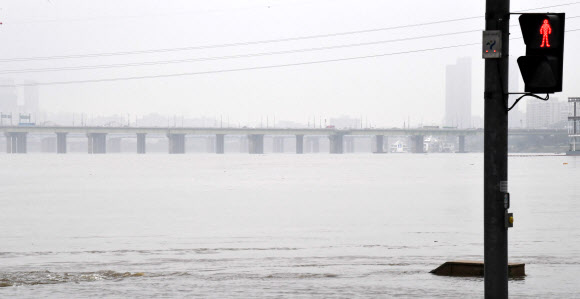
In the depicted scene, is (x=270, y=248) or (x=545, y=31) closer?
(x=545, y=31)

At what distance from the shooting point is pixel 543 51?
12375 mm

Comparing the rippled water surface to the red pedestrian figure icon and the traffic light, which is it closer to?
the traffic light

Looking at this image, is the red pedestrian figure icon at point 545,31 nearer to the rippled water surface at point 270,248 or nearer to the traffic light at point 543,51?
the traffic light at point 543,51

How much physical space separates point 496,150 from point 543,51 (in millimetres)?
1619

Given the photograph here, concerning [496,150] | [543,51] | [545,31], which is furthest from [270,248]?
[545,31]

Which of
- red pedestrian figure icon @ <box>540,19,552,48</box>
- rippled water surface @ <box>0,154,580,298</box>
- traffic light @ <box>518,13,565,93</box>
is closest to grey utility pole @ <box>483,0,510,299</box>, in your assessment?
traffic light @ <box>518,13,565,93</box>

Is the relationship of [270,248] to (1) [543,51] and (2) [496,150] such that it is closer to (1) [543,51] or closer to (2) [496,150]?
(2) [496,150]

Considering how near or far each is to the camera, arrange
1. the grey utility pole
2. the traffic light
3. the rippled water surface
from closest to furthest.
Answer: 1. the traffic light
2. the grey utility pole
3. the rippled water surface

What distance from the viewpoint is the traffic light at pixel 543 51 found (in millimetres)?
12289

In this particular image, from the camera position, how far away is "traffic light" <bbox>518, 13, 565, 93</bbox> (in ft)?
40.3

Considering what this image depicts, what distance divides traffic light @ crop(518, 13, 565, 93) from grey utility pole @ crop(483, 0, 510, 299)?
1.61 ft

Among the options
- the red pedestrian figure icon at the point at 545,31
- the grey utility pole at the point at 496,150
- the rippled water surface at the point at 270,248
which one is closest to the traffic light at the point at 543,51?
the red pedestrian figure icon at the point at 545,31

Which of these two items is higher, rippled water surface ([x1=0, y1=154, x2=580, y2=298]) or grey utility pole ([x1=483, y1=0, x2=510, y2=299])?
grey utility pole ([x1=483, y1=0, x2=510, y2=299])

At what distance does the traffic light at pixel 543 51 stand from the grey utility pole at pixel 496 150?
492mm
